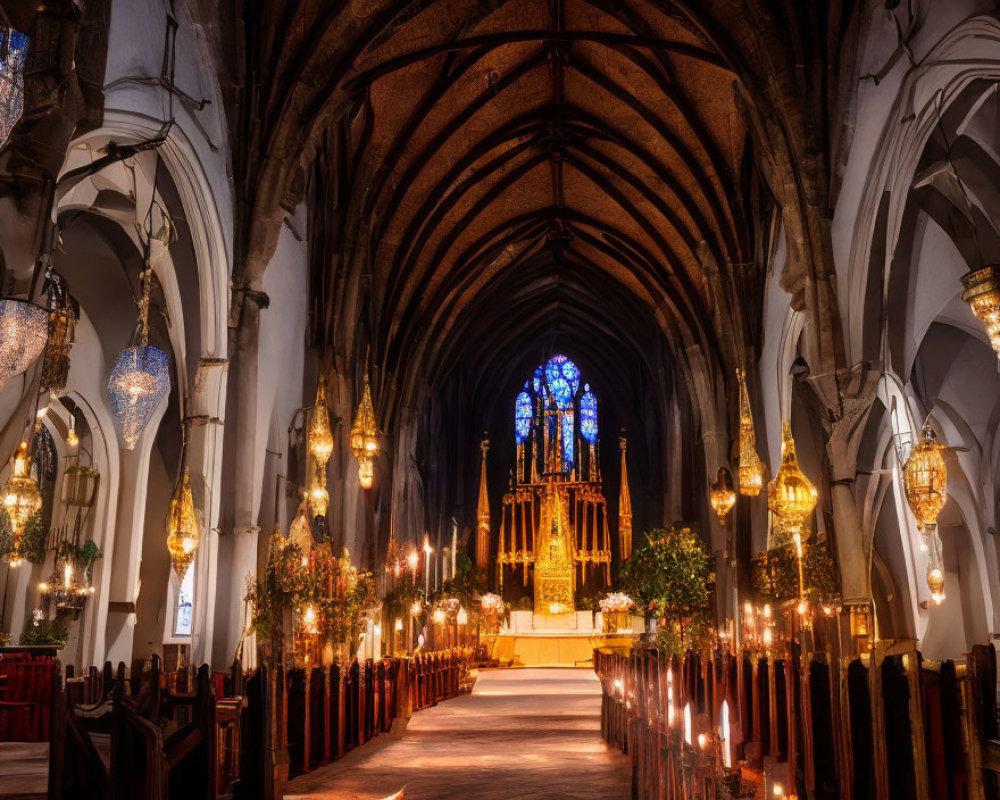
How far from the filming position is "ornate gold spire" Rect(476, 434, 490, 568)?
32406mm

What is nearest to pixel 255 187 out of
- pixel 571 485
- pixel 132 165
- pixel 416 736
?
pixel 132 165

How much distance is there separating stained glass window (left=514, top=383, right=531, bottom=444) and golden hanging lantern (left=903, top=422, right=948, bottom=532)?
23.7 metres

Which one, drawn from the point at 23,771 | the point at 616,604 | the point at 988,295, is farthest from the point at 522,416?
the point at 23,771

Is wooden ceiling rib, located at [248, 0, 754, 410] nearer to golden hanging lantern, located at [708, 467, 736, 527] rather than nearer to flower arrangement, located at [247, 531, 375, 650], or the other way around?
golden hanging lantern, located at [708, 467, 736, 527]

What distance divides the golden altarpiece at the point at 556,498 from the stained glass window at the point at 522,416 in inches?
0.9

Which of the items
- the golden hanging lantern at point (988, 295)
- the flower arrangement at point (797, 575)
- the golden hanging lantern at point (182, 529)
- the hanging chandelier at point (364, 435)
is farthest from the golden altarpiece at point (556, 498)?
the golden hanging lantern at point (988, 295)

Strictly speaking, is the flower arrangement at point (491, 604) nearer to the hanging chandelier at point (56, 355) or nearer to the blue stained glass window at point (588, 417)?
the blue stained glass window at point (588, 417)

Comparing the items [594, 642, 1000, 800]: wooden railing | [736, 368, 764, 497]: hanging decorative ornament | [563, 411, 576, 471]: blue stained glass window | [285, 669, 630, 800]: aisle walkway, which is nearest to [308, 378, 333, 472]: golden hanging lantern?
[285, 669, 630, 800]: aisle walkway

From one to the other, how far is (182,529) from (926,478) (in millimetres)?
9691

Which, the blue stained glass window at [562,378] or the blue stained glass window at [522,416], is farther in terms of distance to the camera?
the blue stained glass window at [562,378]

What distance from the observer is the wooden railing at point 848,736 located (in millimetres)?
3420

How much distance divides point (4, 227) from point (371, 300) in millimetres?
14010

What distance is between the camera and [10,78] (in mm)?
6355

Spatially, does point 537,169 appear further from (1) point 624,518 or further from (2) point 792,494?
(2) point 792,494
